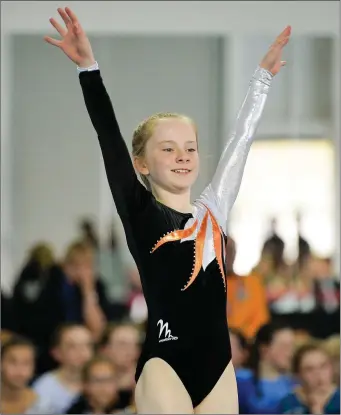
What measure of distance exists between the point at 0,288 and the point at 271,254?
170cm

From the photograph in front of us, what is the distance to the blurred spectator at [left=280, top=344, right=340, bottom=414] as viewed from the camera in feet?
13.1

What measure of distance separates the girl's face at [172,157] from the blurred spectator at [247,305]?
1.86 metres

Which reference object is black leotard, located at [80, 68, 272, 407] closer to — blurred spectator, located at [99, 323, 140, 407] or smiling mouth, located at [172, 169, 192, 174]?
smiling mouth, located at [172, 169, 192, 174]

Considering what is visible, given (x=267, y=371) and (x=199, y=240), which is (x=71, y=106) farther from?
(x=199, y=240)

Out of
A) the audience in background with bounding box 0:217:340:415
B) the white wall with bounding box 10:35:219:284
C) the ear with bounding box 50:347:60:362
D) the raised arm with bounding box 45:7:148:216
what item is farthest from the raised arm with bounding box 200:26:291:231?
the white wall with bounding box 10:35:219:284

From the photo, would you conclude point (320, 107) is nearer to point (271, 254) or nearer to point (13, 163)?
point (271, 254)

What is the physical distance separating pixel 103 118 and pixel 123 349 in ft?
8.29

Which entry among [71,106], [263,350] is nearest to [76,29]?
[263,350]

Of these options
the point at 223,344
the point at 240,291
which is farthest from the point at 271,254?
the point at 223,344

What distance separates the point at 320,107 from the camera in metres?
6.00

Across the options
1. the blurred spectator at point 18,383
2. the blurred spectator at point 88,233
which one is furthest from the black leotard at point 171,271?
the blurred spectator at point 88,233

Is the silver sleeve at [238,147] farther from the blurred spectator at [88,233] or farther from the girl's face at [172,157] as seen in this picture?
the blurred spectator at [88,233]

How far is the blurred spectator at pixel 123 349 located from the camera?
424 centimetres

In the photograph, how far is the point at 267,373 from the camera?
4387mm
